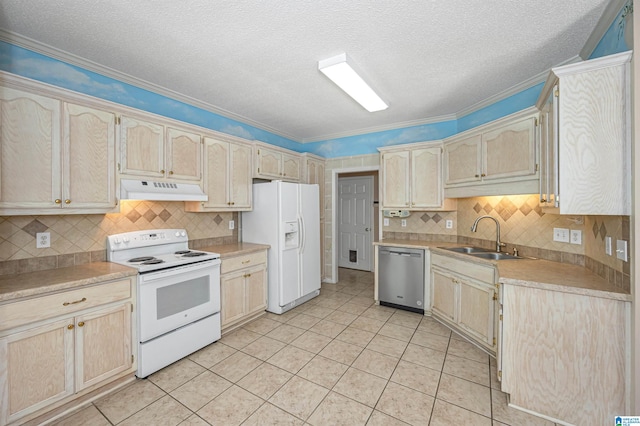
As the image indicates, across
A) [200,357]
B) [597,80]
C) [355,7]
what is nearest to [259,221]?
[200,357]

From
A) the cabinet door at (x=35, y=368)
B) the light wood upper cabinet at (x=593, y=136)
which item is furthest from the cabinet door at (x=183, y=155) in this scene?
the light wood upper cabinet at (x=593, y=136)

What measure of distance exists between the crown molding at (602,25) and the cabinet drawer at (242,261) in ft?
12.0

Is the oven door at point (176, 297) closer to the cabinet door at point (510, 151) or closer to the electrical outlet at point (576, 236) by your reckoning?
the cabinet door at point (510, 151)

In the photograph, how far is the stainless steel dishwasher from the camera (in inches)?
135

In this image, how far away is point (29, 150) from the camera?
6.04 feet

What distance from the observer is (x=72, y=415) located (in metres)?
1.80

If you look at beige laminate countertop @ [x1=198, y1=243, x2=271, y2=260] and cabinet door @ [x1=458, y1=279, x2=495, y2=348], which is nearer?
cabinet door @ [x1=458, y1=279, x2=495, y2=348]

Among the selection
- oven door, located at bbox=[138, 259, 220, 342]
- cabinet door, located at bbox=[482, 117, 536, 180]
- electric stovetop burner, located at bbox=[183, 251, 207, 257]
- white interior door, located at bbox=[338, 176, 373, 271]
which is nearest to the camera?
oven door, located at bbox=[138, 259, 220, 342]

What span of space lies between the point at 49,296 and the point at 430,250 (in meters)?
3.58

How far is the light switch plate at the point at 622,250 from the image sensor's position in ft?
5.09

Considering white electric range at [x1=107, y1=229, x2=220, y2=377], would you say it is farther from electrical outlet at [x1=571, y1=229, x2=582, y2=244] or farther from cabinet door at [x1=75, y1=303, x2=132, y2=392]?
electrical outlet at [x1=571, y1=229, x2=582, y2=244]

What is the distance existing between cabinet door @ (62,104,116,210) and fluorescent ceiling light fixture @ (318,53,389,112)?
1.93 metres

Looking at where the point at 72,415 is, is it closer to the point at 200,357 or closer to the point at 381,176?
the point at 200,357

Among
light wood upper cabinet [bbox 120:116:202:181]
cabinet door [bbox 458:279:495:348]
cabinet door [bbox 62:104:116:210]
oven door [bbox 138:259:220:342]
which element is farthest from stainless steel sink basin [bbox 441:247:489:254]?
cabinet door [bbox 62:104:116:210]
